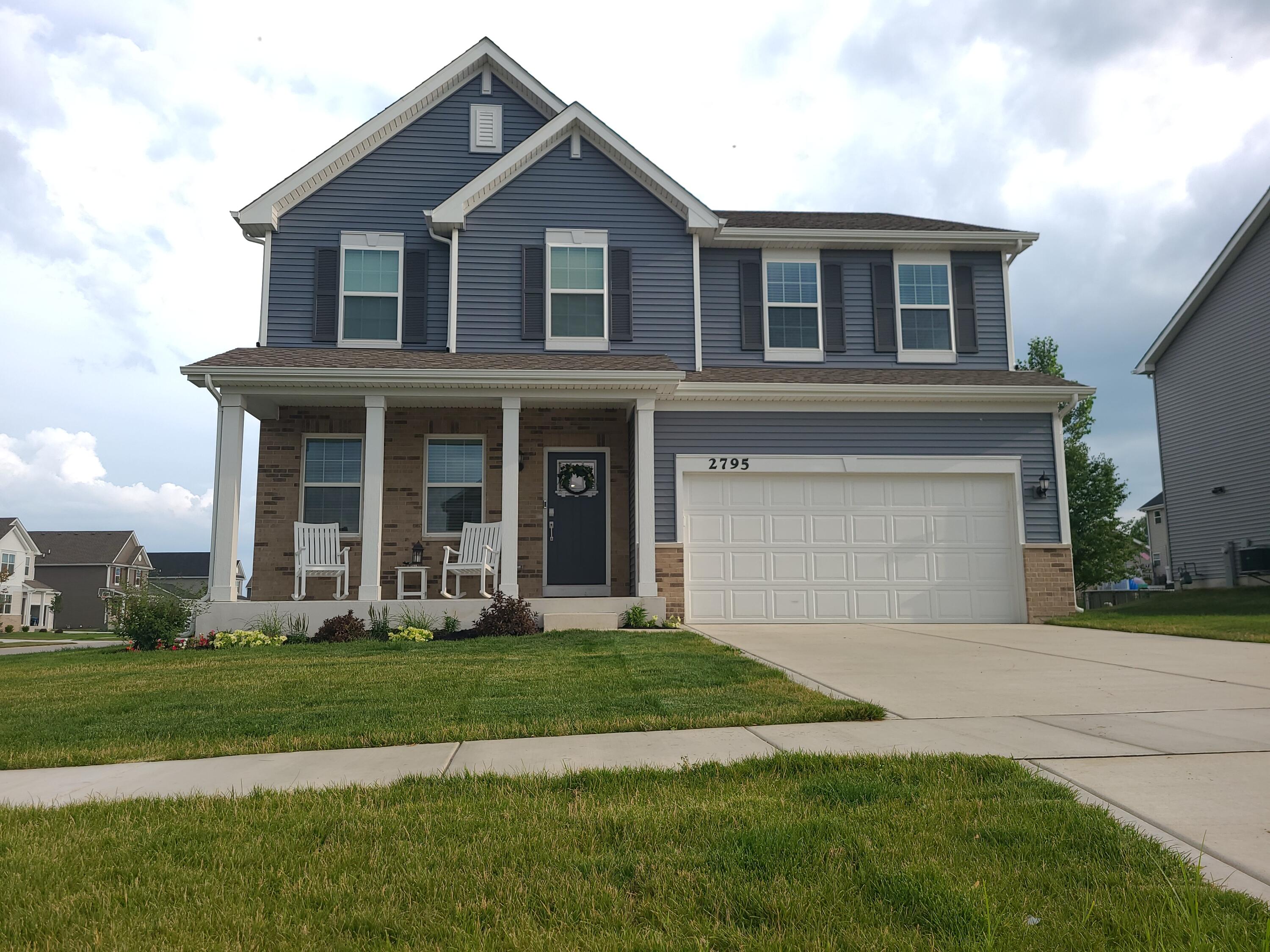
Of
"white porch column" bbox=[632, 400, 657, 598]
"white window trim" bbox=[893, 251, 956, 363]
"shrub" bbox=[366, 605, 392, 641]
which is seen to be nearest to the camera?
"shrub" bbox=[366, 605, 392, 641]

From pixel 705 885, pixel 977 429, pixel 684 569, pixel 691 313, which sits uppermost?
pixel 691 313

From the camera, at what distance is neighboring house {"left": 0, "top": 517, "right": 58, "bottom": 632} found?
146ft

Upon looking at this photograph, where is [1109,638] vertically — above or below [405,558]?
below

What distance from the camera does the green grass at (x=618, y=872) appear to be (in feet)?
7.28

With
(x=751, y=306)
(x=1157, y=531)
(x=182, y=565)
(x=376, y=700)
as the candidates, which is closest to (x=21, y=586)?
(x=182, y=565)

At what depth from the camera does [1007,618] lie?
43.8ft

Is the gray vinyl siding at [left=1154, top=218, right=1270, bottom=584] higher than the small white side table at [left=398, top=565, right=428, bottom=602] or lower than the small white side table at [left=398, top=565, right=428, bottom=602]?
higher

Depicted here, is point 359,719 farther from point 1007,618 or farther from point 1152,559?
point 1152,559

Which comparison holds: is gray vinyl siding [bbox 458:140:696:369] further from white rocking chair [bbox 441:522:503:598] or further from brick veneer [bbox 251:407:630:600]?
white rocking chair [bbox 441:522:503:598]

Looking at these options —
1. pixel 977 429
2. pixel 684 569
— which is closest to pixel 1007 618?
pixel 977 429

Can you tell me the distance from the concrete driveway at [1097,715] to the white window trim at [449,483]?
5.04 metres

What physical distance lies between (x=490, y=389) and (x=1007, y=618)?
28.1 ft

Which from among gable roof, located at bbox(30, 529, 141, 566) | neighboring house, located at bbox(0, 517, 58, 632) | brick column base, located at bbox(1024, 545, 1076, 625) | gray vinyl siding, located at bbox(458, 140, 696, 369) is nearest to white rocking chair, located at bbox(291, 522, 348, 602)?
gray vinyl siding, located at bbox(458, 140, 696, 369)

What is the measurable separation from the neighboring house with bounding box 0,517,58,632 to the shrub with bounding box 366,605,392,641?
42.6 meters
